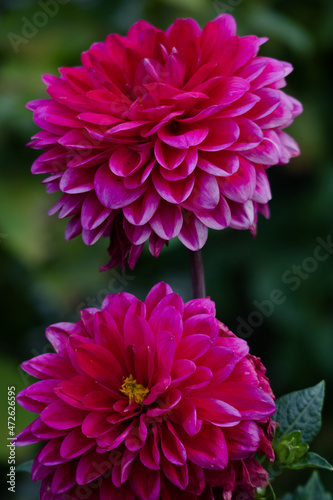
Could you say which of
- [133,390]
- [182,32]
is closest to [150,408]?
[133,390]

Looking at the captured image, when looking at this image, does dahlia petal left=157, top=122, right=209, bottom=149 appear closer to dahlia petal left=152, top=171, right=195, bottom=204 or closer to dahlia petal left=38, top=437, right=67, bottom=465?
dahlia petal left=152, top=171, right=195, bottom=204

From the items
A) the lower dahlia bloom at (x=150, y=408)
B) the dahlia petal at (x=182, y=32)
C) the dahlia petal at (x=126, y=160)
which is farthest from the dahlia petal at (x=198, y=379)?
the dahlia petal at (x=182, y=32)

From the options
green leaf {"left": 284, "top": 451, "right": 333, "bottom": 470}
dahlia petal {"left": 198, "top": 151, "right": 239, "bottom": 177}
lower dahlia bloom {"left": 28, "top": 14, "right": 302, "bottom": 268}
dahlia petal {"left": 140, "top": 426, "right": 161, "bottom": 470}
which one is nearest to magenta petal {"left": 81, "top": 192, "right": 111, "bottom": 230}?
lower dahlia bloom {"left": 28, "top": 14, "right": 302, "bottom": 268}

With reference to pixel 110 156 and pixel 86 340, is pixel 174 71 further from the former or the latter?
pixel 86 340

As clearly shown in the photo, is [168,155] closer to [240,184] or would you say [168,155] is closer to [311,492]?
[240,184]

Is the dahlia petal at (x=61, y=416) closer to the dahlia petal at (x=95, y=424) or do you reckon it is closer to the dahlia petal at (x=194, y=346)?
the dahlia petal at (x=95, y=424)

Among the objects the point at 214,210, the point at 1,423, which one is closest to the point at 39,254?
the point at 1,423
